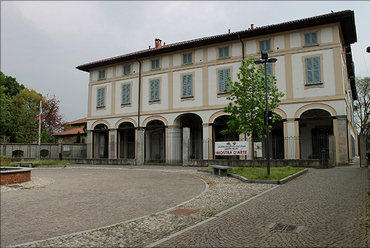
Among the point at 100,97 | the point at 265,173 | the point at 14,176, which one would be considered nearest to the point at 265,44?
the point at 265,173

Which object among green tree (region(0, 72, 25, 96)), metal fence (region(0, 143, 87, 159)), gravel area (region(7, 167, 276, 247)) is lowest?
gravel area (region(7, 167, 276, 247))

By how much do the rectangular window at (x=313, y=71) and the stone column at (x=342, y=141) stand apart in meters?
3.04

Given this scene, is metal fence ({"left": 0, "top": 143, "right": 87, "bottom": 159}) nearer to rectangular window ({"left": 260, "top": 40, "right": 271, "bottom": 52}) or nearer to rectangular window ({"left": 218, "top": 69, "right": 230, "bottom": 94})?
rectangular window ({"left": 218, "top": 69, "right": 230, "bottom": 94})

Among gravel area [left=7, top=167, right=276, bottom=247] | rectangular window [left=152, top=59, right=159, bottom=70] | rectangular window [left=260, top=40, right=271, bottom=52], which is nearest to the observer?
gravel area [left=7, top=167, right=276, bottom=247]

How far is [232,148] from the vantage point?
62.7 ft

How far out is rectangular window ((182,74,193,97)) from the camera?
83.4 ft

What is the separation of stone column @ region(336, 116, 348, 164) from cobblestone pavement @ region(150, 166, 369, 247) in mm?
12511

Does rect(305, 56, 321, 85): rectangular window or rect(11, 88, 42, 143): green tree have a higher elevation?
rect(305, 56, 321, 85): rectangular window

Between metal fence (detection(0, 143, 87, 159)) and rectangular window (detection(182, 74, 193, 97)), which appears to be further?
metal fence (detection(0, 143, 87, 159))

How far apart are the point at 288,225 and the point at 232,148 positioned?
14.0 m

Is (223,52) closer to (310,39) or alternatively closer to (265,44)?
(265,44)

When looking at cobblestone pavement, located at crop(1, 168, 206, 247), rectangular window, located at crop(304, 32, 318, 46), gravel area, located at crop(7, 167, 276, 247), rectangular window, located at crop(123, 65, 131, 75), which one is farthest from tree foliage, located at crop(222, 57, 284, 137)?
rectangular window, located at crop(123, 65, 131, 75)

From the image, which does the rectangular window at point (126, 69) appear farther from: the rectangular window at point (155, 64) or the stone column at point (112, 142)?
the stone column at point (112, 142)

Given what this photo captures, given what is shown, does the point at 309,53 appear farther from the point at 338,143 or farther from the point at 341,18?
the point at 338,143
